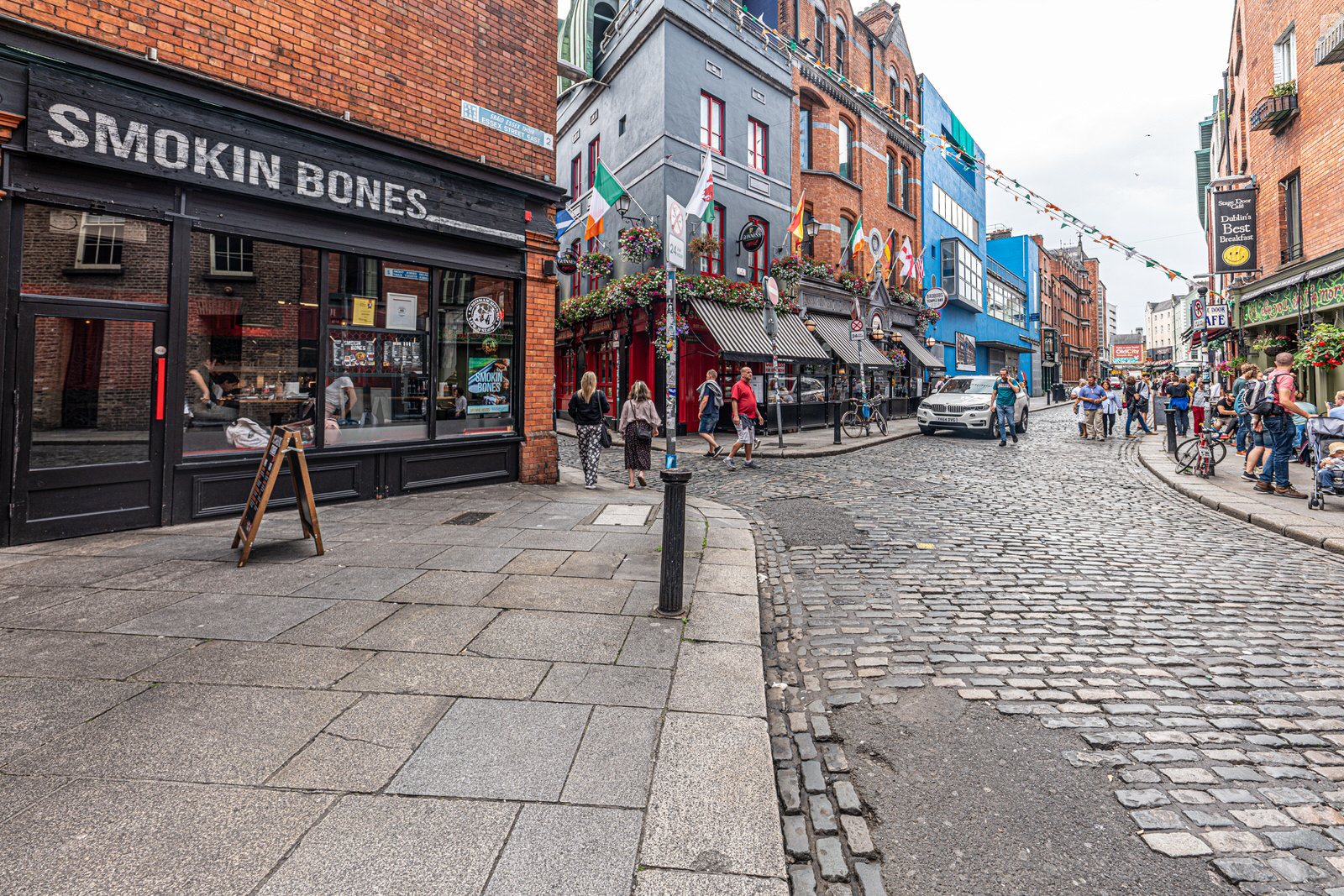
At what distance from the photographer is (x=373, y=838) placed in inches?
80.0

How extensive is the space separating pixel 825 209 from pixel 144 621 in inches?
900

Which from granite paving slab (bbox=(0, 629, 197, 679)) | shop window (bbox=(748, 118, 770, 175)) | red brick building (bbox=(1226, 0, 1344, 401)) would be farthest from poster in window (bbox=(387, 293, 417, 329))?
red brick building (bbox=(1226, 0, 1344, 401))

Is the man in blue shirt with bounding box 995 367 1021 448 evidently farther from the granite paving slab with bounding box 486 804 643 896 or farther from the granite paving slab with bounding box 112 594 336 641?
the granite paving slab with bounding box 486 804 643 896

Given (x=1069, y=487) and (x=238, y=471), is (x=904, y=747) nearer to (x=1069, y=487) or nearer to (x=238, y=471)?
(x=238, y=471)

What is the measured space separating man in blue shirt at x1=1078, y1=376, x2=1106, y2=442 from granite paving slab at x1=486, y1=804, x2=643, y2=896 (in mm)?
19211

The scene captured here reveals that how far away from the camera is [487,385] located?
360 inches

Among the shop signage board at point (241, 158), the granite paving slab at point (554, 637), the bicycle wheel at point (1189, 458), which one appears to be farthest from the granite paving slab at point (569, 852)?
the bicycle wheel at point (1189, 458)

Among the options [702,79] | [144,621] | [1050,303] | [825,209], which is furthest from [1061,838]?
[1050,303]

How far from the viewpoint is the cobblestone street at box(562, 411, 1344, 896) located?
210cm

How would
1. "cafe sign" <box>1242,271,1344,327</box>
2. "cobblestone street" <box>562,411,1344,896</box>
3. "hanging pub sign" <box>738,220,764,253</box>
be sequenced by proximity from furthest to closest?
1. "hanging pub sign" <box>738,220,764,253</box>
2. "cafe sign" <box>1242,271,1344,327</box>
3. "cobblestone street" <box>562,411,1344,896</box>

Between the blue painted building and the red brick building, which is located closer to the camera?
the red brick building

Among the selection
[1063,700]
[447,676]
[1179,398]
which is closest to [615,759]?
[447,676]

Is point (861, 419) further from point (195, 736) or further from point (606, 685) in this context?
point (195, 736)

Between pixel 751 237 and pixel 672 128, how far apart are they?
368 cm
